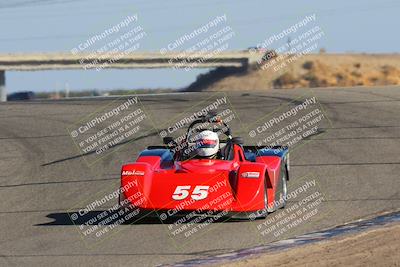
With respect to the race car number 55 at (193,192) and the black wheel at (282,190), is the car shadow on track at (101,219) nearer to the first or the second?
the race car number 55 at (193,192)

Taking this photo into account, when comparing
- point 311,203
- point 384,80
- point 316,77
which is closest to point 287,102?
point 311,203

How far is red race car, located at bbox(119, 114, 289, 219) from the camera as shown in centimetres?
1295

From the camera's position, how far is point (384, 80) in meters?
54.4

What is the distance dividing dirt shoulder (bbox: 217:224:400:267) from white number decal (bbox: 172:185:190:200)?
281 cm

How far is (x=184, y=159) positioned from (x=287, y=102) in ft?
41.5

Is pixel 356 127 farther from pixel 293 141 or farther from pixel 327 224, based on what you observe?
pixel 327 224

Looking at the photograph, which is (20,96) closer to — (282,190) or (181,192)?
(282,190)

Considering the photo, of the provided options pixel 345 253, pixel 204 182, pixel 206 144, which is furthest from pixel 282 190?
pixel 345 253

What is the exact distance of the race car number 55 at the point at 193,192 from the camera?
1296cm

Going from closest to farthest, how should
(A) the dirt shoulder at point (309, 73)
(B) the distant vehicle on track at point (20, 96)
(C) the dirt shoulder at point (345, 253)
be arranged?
(C) the dirt shoulder at point (345, 253)
(B) the distant vehicle on track at point (20, 96)
(A) the dirt shoulder at point (309, 73)

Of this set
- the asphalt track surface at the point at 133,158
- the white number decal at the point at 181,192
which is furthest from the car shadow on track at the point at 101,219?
the white number decal at the point at 181,192

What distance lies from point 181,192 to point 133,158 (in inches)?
252

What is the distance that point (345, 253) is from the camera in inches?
384

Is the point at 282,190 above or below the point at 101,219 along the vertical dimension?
below
